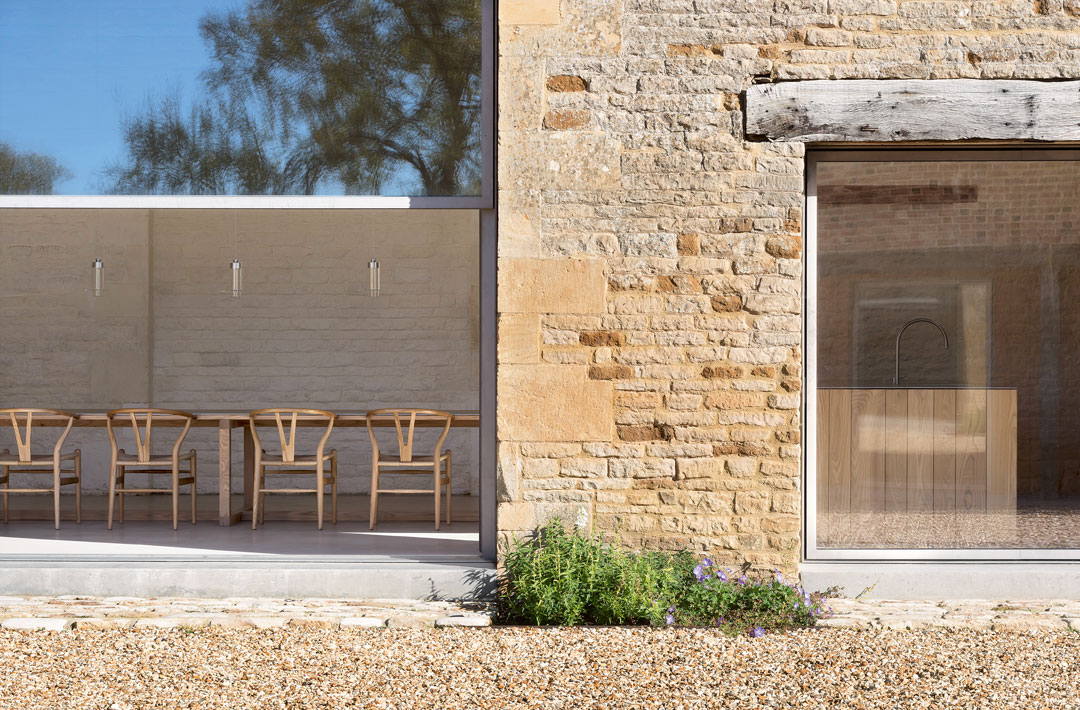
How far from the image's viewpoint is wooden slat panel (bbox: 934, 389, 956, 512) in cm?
454

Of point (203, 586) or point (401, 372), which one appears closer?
point (203, 586)

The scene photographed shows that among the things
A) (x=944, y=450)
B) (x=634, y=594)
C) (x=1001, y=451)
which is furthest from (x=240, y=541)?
(x=1001, y=451)

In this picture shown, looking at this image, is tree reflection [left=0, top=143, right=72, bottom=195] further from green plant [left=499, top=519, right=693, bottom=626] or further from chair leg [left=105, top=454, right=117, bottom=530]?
green plant [left=499, top=519, right=693, bottom=626]

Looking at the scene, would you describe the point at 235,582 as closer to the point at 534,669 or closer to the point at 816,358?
the point at 534,669

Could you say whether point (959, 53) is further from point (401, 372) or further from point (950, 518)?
point (401, 372)

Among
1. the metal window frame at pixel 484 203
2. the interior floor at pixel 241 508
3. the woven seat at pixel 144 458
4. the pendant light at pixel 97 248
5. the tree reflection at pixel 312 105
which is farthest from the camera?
the pendant light at pixel 97 248

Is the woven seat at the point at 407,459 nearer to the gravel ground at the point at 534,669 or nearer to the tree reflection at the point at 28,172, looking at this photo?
the gravel ground at the point at 534,669

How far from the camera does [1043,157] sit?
455 cm

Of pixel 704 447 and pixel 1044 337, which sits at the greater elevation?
pixel 1044 337

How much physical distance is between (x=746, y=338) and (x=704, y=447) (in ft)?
1.64

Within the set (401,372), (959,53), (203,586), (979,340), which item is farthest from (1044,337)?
(401,372)

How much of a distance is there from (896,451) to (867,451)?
0.13 meters

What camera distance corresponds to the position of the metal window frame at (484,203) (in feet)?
14.7

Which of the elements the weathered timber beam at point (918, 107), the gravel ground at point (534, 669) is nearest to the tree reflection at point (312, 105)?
the weathered timber beam at point (918, 107)
